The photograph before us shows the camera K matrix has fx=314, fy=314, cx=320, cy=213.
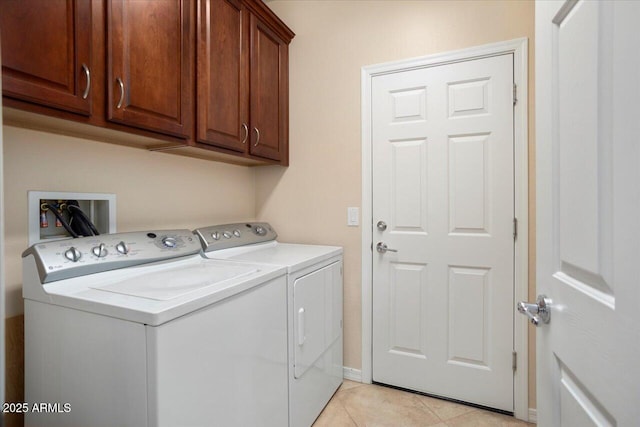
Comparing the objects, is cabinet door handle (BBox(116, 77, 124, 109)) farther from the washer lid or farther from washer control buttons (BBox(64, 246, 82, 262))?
the washer lid

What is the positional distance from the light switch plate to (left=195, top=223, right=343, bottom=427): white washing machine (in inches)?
8.4

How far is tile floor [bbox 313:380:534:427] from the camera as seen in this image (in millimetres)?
1760

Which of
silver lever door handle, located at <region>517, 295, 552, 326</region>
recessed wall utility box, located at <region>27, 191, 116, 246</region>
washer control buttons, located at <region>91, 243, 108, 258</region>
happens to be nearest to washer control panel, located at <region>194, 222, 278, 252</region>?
recessed wall utility box, located at <region>27, 191, 116, 246</region>

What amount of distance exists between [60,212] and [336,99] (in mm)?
1710

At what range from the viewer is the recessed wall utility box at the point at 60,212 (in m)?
1.21

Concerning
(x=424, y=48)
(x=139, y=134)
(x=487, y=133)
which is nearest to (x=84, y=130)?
(x=139, y=134)

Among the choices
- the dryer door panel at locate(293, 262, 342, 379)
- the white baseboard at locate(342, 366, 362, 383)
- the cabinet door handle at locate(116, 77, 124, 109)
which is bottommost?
the white baseboard at locate(342, 366, 362, 383)

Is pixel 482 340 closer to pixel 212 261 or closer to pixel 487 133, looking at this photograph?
pixel 487 133

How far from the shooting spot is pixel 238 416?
1136 millimetres

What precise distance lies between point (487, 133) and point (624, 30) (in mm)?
1412

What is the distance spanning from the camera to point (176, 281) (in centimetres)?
117

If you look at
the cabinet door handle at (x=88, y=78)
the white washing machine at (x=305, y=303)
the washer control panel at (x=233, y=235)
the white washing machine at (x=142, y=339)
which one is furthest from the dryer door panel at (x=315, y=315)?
the cabinet door handle at (x=88, y=78)

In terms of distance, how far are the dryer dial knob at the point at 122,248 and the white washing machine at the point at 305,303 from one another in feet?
1.46

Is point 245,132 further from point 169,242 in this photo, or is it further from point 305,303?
point 305,303
